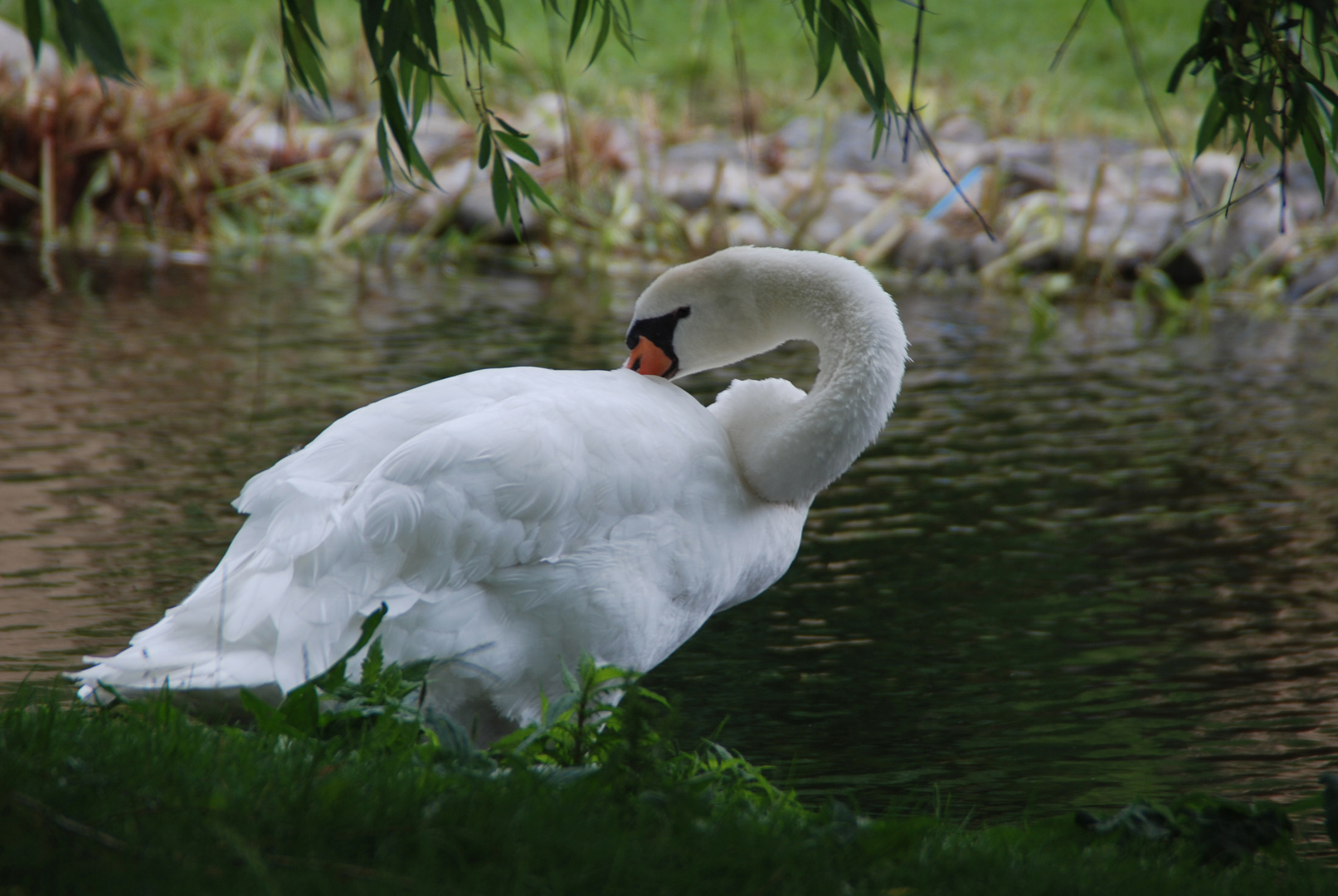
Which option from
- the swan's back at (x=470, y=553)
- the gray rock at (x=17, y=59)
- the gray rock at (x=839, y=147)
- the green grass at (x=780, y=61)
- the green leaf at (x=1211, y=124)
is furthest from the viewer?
the green grass at (x=780, y=61)

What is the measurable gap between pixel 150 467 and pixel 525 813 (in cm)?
394

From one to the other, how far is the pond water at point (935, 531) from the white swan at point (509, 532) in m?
0.48

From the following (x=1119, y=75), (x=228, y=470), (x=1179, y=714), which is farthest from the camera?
(x=1119, y=75)

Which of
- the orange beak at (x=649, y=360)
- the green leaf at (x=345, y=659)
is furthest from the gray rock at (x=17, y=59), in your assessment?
the green leaf at (x=345, y=659)

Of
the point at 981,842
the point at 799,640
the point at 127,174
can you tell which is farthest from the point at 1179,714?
the point at 127,174

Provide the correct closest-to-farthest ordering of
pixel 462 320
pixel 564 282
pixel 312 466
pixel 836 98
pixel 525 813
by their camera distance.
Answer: pixel 525 813 < pixel 312 466 < pixel 462 320 < pixel 564 282 < pixel 836 98

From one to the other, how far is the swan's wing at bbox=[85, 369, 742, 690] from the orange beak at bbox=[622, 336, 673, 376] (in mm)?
573

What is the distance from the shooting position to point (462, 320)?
30.0ft

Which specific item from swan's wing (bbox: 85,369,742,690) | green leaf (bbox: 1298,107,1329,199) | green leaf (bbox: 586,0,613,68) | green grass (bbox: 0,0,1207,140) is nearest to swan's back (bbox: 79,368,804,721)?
swan's wing (bbox: 85,369,742,690)

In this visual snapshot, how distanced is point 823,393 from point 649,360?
0.57 metres

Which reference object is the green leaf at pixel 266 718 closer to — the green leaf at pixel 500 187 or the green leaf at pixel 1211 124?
the green leaf at pixel 500 187

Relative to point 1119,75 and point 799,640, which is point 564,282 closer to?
point 799,640

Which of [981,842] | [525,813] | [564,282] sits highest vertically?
[525,813]

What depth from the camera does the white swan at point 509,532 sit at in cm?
293
